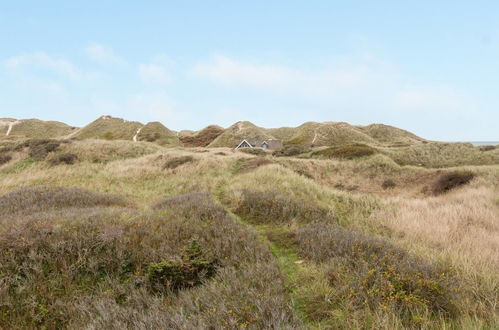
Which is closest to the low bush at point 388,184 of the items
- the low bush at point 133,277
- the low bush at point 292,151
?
the low bush at point 292,151

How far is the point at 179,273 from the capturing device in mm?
4461

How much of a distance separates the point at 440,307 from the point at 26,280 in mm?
6353

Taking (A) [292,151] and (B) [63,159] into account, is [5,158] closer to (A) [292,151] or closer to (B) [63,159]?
(B) [63,159]

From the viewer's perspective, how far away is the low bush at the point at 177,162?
2077 cm

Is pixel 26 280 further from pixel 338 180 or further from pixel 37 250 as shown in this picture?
pixel 338 180

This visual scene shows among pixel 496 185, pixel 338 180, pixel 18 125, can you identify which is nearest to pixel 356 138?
pixel 338 180

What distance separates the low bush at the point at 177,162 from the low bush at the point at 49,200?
31.1ft

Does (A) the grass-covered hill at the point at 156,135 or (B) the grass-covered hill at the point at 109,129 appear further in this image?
(A) the grass-covered hill at the point at 156,135

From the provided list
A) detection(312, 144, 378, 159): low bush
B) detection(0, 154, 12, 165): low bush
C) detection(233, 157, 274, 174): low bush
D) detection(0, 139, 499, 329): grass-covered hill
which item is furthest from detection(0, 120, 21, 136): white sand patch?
detection(312, 144, 378, 159): low bush

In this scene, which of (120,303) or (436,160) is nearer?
(120,303)

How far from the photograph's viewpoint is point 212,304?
3.31m

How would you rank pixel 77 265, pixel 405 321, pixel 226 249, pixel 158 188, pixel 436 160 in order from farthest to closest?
pixel 436 160 → pixel 158 188 → pixel 226 249 → pixel 77 265 → pixel 405 321

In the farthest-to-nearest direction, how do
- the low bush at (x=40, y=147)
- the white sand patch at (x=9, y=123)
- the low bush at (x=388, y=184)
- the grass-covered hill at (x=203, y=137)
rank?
the grass-covered hill at (x=203, y=137)
the white sand patch at (x=9, y=123)
the low bush at (x=40, y=147)
the low bush at (x=388, y=184)

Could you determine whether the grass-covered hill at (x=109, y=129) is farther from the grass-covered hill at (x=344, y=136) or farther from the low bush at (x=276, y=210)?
the low bush at (x=276, y=210)
